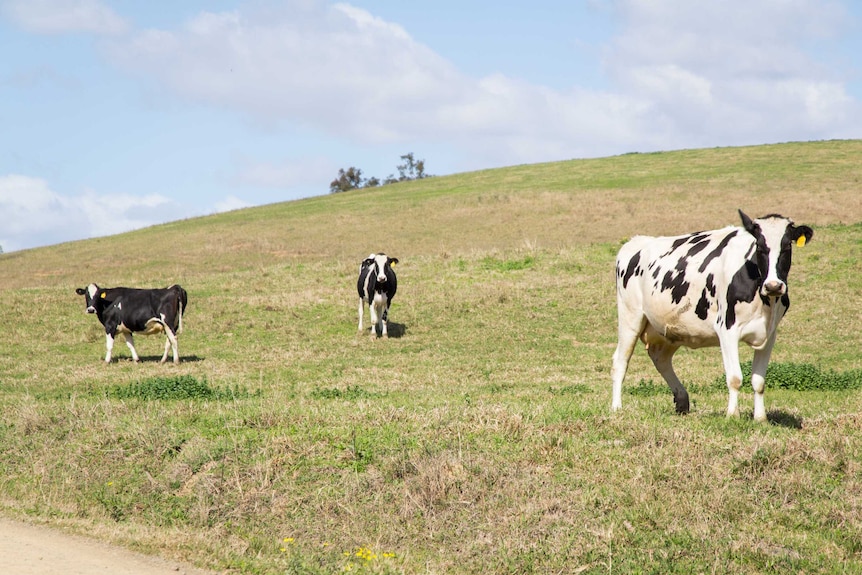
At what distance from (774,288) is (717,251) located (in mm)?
1533

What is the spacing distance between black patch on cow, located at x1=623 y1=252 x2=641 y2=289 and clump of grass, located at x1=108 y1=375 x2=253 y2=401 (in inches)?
249

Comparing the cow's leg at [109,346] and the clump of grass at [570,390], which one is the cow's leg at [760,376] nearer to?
the clump of grass at [570,390]

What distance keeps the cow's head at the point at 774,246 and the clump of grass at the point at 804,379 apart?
4.93 m

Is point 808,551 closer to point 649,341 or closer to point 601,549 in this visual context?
point 601,549

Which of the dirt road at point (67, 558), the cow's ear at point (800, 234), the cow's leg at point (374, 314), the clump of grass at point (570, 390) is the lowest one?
the dirt road at point (67, 558)

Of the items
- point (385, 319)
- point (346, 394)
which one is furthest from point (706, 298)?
point (385, 319)

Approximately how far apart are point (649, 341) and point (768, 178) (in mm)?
52946

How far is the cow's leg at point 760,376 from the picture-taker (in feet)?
34.9

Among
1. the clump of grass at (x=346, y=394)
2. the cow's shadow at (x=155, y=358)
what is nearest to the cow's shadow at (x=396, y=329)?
the cow's shadow at (x=155, y=358)

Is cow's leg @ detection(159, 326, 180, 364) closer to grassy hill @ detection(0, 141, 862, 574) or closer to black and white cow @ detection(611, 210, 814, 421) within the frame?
grassy hill @ detection(0, 141, 862, 574)

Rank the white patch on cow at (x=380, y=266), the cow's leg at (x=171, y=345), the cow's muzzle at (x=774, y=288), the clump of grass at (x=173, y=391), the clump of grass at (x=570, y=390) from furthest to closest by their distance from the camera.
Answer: the white patch on cow at (x=380, y=266)
the cow's leg at (x=171, y=345)
the clump of grass at (x=570, y=390)
the clump of grass at (x=173, y=391)
the cow's muzzle at (x=774, y=288)

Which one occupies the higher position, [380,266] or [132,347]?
[380,266]

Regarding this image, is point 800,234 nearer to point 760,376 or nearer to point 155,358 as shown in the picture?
point 760,376

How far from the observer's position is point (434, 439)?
10.1 m
